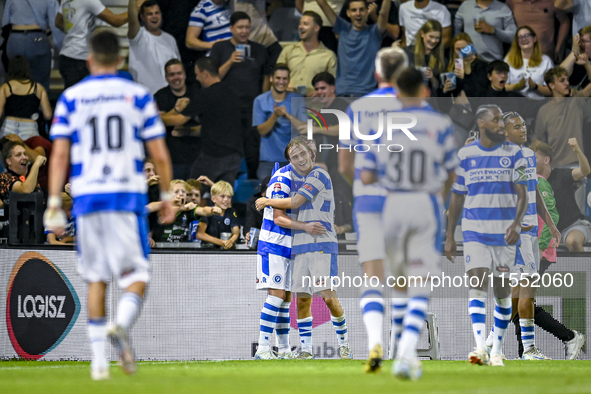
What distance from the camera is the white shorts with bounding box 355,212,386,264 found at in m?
5.89

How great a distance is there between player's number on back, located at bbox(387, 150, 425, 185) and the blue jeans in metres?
9.28

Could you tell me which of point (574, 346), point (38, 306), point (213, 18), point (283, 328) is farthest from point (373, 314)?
point (213, 18)

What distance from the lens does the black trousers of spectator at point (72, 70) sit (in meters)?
13.1

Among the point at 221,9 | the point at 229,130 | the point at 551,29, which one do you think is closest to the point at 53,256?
the point at 229,130

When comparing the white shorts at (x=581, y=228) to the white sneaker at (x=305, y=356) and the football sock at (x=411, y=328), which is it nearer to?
the white sneaker at (x=305, y=356)

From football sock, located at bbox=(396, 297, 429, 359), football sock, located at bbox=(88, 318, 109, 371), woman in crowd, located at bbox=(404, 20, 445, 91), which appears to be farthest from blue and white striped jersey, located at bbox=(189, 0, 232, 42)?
football sock, located at bbox=(396, 297, 429, 359)

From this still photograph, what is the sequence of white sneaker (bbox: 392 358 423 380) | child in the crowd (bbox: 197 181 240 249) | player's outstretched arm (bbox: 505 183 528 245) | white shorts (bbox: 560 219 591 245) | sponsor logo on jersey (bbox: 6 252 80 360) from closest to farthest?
white sneaker (bbox: 392 358 423 380)
player's outstretched arm (bbox: 505 183 528 245)
sponsor logo on jersey (bbox: 6 252 80 360)
white shorts (bbox: 560 219 591 245)
child in the crowd (bbox: 197 181 240 249)

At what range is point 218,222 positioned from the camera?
11.3m

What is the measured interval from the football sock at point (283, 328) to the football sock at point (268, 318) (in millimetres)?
246

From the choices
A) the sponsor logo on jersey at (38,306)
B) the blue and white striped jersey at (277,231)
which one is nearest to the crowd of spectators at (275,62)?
the sponsor logo on jersey at (38,306)

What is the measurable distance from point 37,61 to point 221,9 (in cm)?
322

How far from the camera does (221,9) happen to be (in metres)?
13.4

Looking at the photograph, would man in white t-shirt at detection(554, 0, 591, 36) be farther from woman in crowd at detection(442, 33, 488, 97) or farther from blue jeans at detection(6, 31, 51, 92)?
blue jeans at detection(6, 31, 51, 92)

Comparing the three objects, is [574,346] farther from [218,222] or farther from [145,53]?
[145,53]
